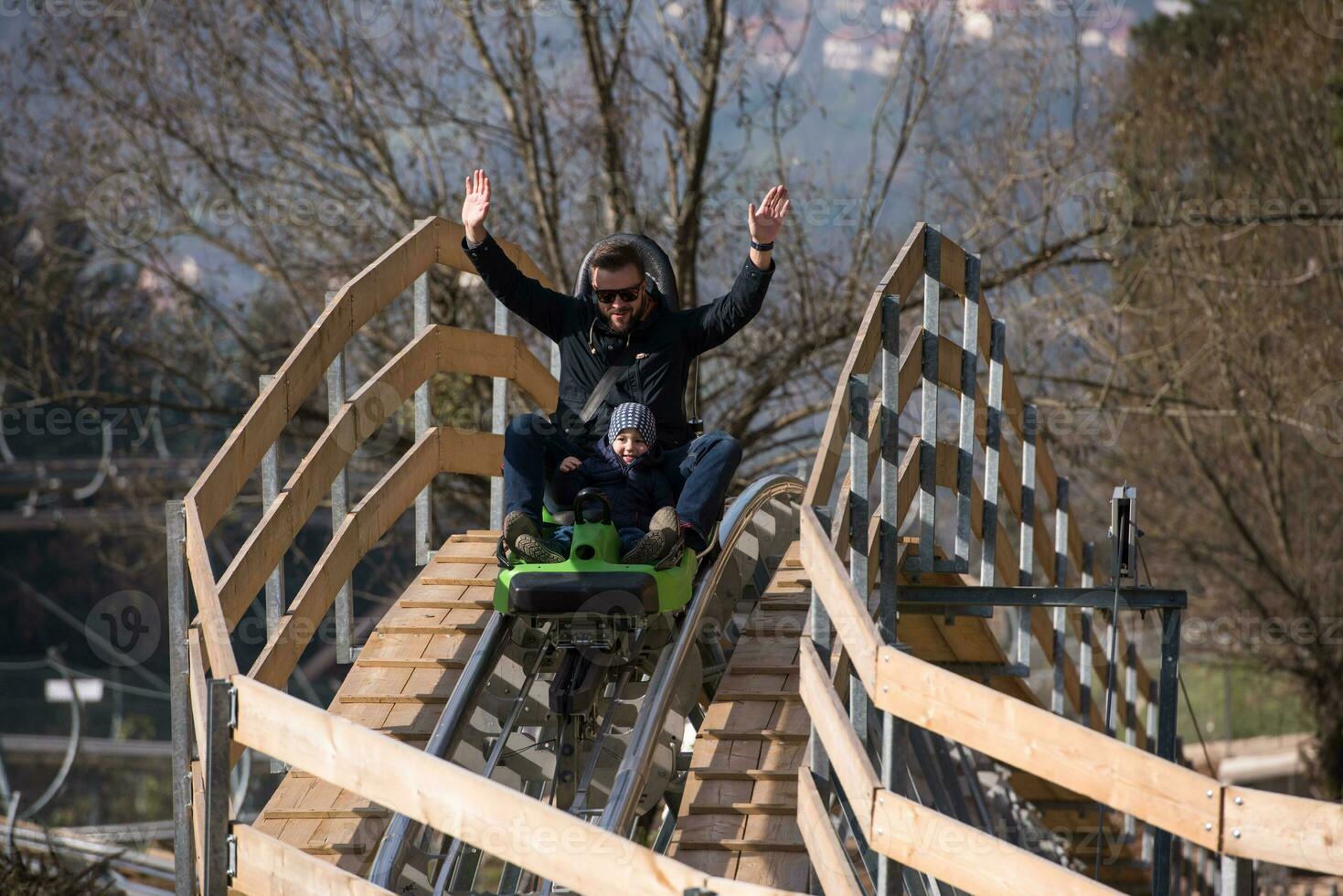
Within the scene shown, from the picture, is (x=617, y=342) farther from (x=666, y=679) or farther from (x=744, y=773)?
(x=744, y=773)

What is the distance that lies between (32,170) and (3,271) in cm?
110

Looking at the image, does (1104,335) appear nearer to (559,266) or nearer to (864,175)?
(864,175)

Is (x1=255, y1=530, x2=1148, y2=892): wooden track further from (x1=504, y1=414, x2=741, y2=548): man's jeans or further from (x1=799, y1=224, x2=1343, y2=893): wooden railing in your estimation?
(x1=504, y1=414, x2=741, y2=548): man's jeans

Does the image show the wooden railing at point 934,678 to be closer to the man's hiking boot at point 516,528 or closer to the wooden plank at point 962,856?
the wooden plank at point 962,856

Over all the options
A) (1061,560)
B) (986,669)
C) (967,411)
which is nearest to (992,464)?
(967,411)

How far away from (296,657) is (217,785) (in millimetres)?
1714

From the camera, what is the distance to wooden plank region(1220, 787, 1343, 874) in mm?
2709

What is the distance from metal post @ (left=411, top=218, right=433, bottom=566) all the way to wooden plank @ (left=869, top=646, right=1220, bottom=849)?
11.8ft

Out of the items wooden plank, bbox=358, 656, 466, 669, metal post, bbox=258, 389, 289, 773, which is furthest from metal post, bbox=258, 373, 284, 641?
wooden plank, bbox=358, 656, 466, 669

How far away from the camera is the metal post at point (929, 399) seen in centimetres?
557

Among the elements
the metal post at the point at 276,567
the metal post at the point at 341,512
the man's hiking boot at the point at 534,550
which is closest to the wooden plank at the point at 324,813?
the metal post at the point at 276,567

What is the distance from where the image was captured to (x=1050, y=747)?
311 centimetres

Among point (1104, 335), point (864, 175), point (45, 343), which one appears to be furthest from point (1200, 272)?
point (45, 343)

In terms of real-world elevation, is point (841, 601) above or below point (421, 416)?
below
